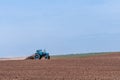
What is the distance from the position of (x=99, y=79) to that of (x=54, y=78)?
2.80 meters

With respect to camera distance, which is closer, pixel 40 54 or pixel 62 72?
pixel 62 72

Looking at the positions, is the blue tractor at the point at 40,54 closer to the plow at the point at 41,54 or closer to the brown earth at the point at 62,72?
the plow at the point at 41,54

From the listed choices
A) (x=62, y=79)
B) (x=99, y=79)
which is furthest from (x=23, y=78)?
(x=99, y=79)

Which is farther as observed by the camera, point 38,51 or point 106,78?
point 38,51

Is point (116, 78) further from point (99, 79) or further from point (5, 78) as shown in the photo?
point (5, 78)

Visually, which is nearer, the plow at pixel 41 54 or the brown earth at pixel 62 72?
the brown earth at pixel 62 72

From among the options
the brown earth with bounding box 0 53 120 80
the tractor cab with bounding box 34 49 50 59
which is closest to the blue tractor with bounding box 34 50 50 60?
the tractor cab with bounding box 34 49 50 59

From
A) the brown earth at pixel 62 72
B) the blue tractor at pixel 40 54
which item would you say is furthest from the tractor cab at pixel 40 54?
the brown earth at pixel 62 72

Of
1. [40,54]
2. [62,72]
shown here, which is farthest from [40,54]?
[62,72]

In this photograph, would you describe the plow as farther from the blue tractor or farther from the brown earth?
the brown earth

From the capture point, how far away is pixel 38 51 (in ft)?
202

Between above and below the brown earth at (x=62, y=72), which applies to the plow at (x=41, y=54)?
above

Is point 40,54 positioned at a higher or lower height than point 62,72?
higher

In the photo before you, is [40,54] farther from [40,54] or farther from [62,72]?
[62,72]
